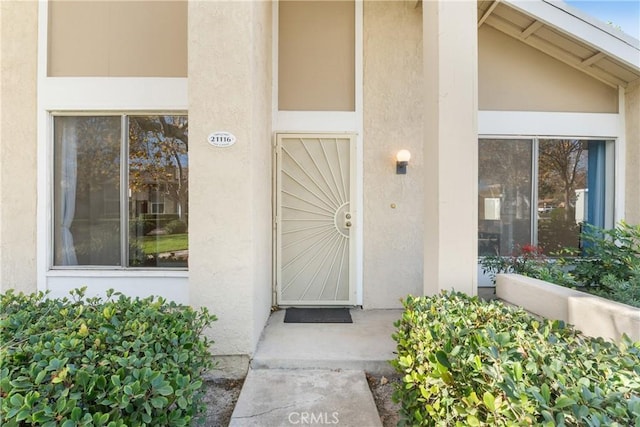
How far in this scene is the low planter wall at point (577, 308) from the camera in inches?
73.5

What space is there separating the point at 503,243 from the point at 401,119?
2423 millimetres

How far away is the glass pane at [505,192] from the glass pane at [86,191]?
5080 mm

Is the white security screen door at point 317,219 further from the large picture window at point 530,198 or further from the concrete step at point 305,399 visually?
the large picture window at point 530,198

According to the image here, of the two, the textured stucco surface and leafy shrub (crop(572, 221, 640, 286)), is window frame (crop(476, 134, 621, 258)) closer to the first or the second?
leafy shrub (crop(572, 221, 640, 286))

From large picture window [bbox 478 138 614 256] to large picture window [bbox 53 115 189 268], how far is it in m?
4.33

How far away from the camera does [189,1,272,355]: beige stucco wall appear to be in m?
2.87

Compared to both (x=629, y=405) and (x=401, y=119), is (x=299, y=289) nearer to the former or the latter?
(x=401, y=119)

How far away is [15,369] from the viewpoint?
154cm

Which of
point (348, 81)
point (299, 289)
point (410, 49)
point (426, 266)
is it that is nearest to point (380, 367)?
point (426, 266)

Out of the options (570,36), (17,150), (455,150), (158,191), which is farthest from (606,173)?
(17,150)

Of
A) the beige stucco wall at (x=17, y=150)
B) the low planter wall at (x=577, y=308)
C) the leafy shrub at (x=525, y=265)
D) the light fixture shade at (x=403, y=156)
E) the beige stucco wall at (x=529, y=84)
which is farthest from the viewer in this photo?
the beige stucco wall at (x=529, y=84)

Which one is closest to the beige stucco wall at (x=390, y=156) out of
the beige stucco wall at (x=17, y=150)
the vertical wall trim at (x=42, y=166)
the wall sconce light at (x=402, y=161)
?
the wall sconce light at (x=402, y=161)

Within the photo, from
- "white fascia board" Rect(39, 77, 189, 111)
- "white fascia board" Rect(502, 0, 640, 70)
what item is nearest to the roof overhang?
"white fascia board" Rect(502, 0, 640, 70)

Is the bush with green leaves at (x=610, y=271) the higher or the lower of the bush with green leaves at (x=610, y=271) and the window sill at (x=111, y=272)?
the higher
